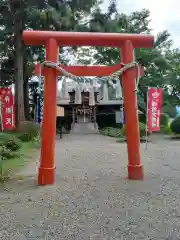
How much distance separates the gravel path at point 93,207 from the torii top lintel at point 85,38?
247cm

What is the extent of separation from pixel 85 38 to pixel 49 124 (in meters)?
1.63

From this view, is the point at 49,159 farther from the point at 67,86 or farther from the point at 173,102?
the point at 173,102

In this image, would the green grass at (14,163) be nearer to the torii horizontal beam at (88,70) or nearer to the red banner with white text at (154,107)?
the torii horizontal beam at (88,70)

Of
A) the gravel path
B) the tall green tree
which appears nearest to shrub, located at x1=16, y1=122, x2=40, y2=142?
the tall green tree

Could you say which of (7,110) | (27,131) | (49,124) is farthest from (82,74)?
(27,131)

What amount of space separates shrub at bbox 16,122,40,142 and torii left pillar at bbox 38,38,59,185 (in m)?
7.77

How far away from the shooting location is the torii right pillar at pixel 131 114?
5480 millimetres

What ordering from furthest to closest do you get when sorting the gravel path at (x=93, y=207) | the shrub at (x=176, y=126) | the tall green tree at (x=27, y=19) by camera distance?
the shrub at (x=176, y=126) < the tall green tree at (x=27, y=19) < the gravel path at (x=93, y=207)

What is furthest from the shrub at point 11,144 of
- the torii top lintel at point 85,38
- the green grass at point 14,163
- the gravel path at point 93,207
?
the torii top lintel at point 85,38

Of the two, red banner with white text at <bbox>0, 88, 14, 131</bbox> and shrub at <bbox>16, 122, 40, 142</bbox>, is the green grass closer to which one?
red banner with white text at <bbox>0, 88, 14, 131</bbox>

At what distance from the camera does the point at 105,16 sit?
48.9 feet

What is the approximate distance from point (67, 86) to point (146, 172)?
1556 centimetres

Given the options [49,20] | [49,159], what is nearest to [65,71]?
[49,159]

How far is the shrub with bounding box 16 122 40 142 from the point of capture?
12898 mm
